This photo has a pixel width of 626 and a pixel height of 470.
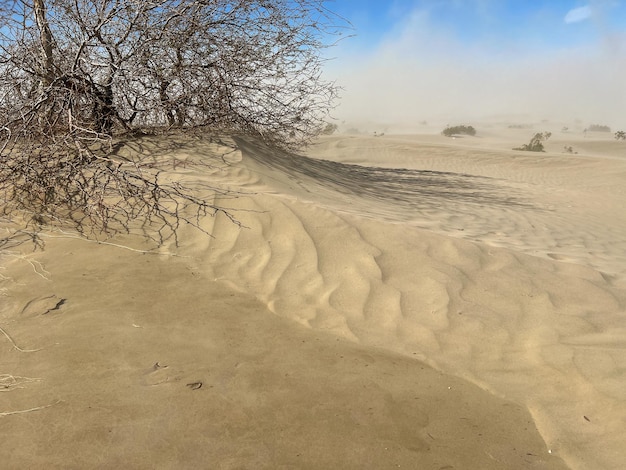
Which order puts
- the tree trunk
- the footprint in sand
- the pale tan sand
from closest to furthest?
1. the pale tan sand
2. the footprint in sand
3. the tree trunk

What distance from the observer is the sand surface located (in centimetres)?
187

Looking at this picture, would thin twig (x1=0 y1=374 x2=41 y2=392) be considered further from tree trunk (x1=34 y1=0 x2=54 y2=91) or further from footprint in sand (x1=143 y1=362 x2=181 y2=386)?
tree trunk (x1=34 y1=0 x2=54 y2=91)

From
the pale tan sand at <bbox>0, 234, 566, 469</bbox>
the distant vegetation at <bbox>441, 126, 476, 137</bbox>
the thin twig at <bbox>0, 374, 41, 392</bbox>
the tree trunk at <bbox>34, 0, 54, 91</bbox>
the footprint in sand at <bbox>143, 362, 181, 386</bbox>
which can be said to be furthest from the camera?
the distant vegetation at <bbox>441, 126, 476, 137</bbox>

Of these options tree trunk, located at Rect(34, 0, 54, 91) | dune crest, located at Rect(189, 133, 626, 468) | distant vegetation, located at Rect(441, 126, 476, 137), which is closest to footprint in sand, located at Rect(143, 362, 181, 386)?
dune crest, located at Rect(189, 133, 626, 468)

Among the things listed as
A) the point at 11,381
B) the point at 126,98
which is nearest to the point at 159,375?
the point at 11,381

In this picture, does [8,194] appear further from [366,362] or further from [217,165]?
[366,362]

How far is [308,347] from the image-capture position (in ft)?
8.52

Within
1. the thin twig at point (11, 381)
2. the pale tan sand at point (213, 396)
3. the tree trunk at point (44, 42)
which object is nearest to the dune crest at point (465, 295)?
the pale tan sand at point (213, 396)

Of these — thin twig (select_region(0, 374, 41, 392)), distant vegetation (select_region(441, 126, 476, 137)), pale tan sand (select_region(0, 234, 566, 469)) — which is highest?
distant vegetation (select_region(441, 126, 476, 137))

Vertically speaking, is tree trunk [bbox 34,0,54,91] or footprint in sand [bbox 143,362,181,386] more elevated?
tree trunk [bbox 34,0,54,91]

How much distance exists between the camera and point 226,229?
3.99 meters

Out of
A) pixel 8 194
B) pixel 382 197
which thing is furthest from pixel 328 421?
pixel 382 197

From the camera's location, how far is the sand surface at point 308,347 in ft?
6.14

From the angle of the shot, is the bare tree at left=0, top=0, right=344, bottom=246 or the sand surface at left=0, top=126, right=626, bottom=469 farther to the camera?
the bare tree at left=0, top=0, right=344, bottom=246
